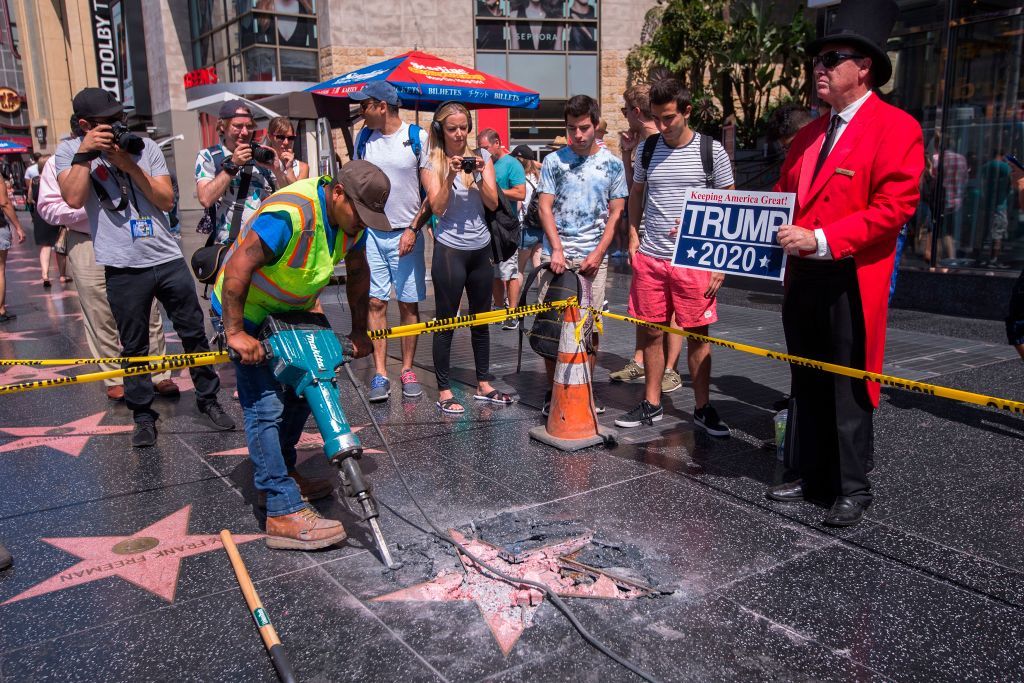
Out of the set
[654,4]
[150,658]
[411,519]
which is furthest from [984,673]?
[654,4]

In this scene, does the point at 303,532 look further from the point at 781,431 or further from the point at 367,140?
the point at 367,140

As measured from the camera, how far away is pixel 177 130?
31.2 metres

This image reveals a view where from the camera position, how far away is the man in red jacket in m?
3.47

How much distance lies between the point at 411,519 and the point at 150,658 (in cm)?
135

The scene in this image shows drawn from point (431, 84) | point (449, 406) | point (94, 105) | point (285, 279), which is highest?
point (431, 84)

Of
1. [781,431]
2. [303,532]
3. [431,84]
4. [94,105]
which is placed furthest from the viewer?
[431,84]

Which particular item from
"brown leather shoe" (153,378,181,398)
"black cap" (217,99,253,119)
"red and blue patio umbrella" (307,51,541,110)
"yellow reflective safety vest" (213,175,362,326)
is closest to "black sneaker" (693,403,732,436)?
"yellow reflective safety vest" (213,175,362,326)

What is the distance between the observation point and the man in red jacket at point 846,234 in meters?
3.47

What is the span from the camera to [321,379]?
3432 mm

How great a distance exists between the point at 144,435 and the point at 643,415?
3153mm

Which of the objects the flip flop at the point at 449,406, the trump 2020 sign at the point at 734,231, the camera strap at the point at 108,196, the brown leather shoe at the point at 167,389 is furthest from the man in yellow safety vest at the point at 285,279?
the brown leather shoe at the point at 167,389

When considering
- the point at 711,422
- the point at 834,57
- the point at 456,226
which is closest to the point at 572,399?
the point at 711,422

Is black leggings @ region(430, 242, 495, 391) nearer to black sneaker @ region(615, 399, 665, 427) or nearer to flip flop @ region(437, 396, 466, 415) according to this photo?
flip flop @ region(437, 396, 466, 415)

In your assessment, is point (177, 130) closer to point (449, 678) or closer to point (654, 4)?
point (654, 4)
